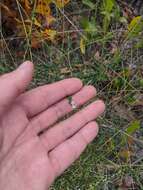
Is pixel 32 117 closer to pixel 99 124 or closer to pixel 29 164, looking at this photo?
pixel 29 164

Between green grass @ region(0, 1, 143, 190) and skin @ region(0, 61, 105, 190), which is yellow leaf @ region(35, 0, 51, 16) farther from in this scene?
skin @ region(0, 61, 105, 190)

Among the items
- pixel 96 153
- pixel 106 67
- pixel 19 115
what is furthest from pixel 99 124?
pixel 19 115

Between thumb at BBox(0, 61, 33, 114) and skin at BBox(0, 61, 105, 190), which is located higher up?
thumb at BBox(0, 61, 33, 114)

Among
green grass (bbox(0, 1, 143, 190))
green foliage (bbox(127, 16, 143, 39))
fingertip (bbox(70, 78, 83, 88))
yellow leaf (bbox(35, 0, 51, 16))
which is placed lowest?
green grass (bbox(0, 1, 143, 190))

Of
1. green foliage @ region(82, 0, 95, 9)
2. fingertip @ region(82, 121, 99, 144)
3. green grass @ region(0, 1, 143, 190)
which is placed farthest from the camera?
green foliage @ region(82, 0, 95, 9)

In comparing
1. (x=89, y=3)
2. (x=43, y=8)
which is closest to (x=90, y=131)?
(x=43, y=8)

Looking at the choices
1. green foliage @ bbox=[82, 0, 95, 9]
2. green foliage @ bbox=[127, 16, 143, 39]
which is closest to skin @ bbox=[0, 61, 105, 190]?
green foliage @ bbox=[127, 16, 143, 39]

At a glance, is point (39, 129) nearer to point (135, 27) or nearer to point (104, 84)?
point (104, 84)
